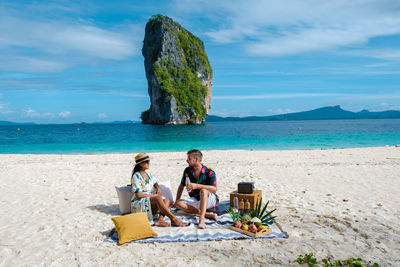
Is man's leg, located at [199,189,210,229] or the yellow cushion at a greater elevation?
man's leg, located at [199,189,210,229]

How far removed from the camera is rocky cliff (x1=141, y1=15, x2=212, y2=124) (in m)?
82.4

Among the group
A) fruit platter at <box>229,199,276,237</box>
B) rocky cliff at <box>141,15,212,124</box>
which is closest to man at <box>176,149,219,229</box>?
fruit platter at <box>229,199,276,237</box>

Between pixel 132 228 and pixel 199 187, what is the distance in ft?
4.64

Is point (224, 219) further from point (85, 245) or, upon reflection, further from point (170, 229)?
point (85, 245)

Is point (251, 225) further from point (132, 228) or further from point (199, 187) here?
point (132, 228)

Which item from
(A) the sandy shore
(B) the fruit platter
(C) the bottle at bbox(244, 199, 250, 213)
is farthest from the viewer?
(C) the bottle at bbox(244, 199, 250, 213)

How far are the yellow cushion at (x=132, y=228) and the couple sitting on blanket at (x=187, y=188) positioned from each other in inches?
18.6

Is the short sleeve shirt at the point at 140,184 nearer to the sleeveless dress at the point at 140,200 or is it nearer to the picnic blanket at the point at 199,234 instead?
the sleeveless dress at the point at 140,200

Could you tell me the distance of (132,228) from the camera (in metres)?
4.86

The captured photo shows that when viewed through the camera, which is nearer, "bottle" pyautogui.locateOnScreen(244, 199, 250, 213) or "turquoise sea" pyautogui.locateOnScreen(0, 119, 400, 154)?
"bottle" pyautogui.locateOnScreen(244, 199, 250, 213)

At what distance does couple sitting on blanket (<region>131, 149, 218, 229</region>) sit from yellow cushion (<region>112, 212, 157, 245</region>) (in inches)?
18.6

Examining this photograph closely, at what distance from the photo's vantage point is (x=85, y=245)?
15.3 ft

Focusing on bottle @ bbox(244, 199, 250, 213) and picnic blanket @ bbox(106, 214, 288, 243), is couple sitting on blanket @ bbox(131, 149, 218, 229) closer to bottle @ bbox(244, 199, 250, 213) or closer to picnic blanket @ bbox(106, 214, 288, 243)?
picnic blanket @ bbox(106, 214, 288, 243)

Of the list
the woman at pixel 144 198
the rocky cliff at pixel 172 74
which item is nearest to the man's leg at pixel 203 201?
the woman at pixel 144 198
